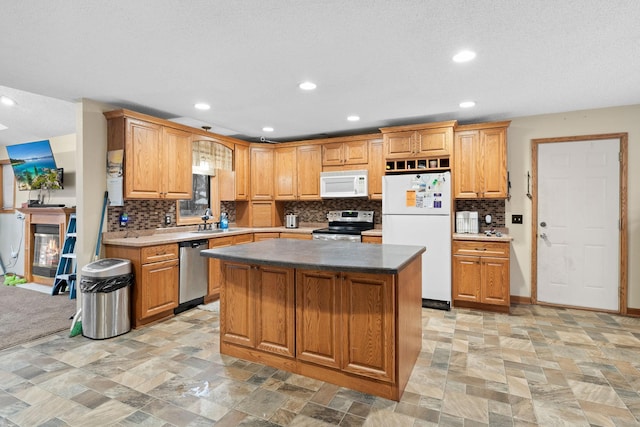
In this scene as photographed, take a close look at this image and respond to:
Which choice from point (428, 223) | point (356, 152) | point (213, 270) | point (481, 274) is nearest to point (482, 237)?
point (481, 274)

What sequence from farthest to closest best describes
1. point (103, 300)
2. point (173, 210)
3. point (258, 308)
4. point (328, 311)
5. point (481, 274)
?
point (173, 210), point (481, 274), point (103, 300), point (258, 308), point (328, 311)

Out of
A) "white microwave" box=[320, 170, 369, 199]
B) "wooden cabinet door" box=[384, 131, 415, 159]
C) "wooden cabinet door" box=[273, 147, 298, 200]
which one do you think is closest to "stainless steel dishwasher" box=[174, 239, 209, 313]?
"wooden cabinet door" box=[273, 147, 298, 200]

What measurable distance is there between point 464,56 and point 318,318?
7.43 ft

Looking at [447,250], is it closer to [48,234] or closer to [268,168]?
[268,168]

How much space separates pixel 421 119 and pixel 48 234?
6.05 meters

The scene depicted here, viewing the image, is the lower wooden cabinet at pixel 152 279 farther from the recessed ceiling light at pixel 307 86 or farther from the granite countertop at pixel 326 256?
the recessed ceiling light at pixel 307 86

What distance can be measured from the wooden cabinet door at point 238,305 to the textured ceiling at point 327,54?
170 cm

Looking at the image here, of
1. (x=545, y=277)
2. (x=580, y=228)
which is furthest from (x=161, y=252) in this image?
(x=580, y=228)

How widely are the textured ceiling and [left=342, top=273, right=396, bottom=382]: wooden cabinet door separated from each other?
5.42 ft

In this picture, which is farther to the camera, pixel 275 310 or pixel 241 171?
pixel 241 171

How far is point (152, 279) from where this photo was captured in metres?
3.57

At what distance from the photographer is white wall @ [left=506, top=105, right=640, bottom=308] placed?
12.7 feet

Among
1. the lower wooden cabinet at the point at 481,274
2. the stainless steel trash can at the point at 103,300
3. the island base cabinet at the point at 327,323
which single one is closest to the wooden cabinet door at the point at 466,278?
the lower wooden cabinet at the point at 481,274

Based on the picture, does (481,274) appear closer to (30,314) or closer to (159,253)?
(159,253)
